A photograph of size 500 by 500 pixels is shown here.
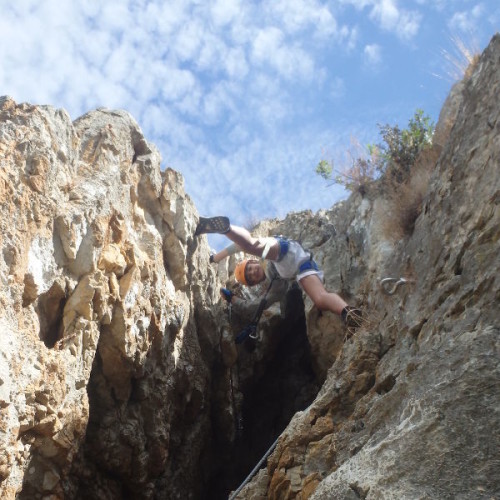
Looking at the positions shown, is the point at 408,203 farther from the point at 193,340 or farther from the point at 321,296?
the point at 193,340

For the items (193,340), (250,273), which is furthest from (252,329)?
(193,340)

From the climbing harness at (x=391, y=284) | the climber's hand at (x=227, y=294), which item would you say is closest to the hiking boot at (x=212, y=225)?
the climber's hand at (x=227, y=294)

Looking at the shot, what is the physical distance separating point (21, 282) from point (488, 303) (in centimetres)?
447

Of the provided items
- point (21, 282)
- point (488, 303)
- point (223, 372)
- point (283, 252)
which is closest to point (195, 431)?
point (223, 372)

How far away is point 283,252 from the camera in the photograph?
10.5m

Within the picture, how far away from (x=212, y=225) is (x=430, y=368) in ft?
20.9

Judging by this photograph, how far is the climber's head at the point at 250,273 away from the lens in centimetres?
1105

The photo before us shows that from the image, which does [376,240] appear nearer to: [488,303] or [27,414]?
[488,303]

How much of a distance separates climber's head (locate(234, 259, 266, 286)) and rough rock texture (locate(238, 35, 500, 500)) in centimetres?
238

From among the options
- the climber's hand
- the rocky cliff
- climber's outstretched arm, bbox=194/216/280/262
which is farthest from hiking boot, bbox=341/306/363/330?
the climber's hand

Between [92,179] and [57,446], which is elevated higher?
[92,179]

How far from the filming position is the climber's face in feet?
36.3

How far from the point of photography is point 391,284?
7488mm

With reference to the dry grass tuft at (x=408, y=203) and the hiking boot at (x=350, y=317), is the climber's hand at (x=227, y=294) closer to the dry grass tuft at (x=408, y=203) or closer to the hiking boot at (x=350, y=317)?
the dry grass tuft at (x=408, y=203)
